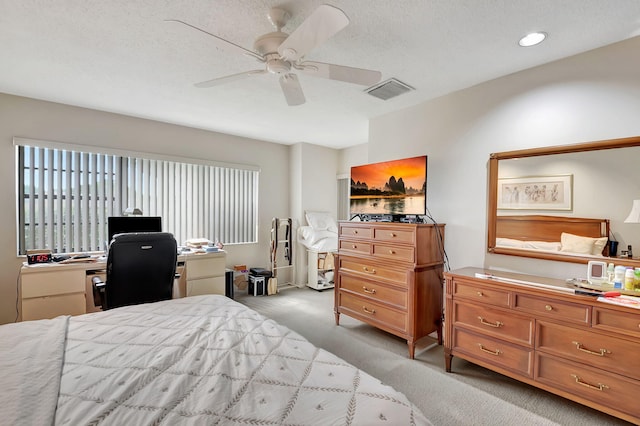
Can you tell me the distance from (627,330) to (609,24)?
6.23 feet

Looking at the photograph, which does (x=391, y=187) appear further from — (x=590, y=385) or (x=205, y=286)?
(x=205, y=286)

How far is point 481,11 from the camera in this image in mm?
1756

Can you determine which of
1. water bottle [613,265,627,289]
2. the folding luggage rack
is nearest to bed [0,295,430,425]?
water bottle [613,265,627,289]

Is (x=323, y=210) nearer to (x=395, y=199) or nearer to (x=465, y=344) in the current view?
(x=395, y=199)

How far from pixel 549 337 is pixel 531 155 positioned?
1438mm

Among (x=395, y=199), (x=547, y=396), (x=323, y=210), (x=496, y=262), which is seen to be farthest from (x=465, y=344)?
(x=323, y=210)

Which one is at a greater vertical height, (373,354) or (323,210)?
(323,210)

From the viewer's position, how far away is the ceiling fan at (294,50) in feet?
4.65

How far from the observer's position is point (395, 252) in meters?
2.89

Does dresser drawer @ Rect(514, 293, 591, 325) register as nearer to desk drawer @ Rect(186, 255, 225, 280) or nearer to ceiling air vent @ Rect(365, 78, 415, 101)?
ceiling air vent @ Rect(365, 78, 415, 101)

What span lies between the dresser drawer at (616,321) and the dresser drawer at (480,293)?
479 mm

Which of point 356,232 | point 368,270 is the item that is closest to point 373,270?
point 368,270

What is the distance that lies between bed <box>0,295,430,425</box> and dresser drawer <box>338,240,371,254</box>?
5.71ft

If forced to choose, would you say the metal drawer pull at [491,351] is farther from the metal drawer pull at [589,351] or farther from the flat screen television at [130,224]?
the flat screen television at [130,224]
